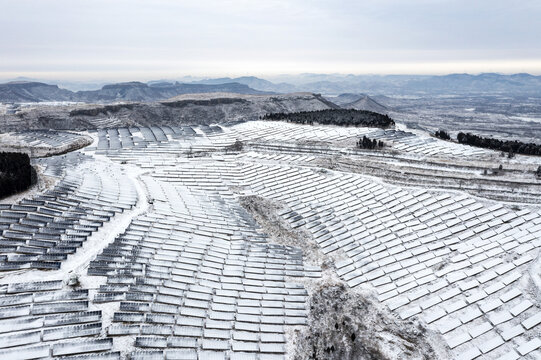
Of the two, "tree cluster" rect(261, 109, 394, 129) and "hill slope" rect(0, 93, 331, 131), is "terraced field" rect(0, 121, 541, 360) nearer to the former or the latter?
"tree cluster" rect(261, 109, 394, 129)

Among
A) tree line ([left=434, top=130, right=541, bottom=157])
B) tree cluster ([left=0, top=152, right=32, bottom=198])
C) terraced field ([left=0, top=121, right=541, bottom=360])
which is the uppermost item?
tree cluster ([left=0, top=152, right=32, bottom=198])

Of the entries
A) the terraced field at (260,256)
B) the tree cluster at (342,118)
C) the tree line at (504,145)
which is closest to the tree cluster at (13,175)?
the terraced field at (260,256)

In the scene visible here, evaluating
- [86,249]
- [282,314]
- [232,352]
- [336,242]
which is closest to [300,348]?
[282,314]

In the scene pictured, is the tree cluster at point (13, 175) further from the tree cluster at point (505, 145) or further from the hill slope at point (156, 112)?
the hill slope at point (156, 112)

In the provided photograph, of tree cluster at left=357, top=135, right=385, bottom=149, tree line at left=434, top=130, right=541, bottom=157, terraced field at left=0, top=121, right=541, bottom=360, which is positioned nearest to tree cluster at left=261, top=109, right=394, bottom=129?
tree line at left=434, top=130, right=541, bottom=157

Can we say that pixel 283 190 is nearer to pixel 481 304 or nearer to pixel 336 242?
pixel 336 242

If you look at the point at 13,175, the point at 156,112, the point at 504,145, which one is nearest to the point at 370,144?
the point at 504,145
